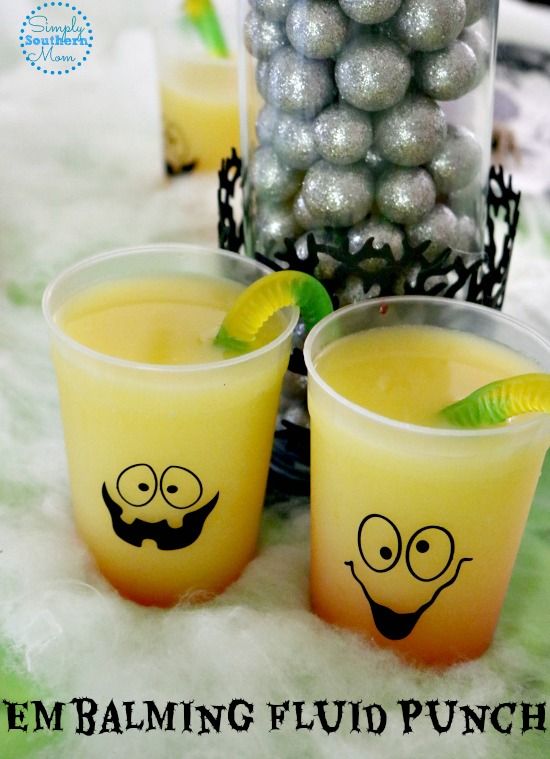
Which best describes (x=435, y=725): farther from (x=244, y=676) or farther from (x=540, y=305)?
(x=540, y=305)

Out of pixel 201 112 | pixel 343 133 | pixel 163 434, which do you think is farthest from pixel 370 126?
pixel 201 112

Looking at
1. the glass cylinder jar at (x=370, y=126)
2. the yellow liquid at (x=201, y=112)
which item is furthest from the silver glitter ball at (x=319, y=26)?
the yellow liquid at (x=201, y=112)

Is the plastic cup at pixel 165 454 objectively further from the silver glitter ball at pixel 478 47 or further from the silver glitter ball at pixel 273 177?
the silver glitter ball at pixel 478 47

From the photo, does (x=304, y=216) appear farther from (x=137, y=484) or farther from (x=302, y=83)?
(x=137, y=484)

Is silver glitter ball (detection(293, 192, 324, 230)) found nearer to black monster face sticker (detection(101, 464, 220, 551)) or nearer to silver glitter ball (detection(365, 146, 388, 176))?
silver glitter ball (detection(365, 146, 388, 176))

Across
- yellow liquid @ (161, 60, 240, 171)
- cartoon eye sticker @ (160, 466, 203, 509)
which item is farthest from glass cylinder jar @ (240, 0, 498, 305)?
yellow liquid @ (161, 60, 240, 171)
